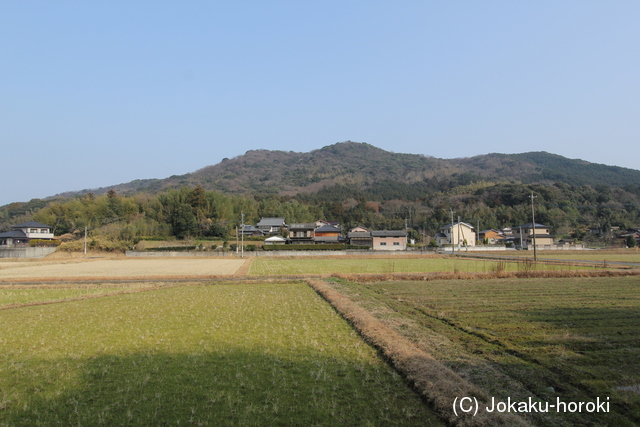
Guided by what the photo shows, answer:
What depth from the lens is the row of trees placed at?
58156 millimetres

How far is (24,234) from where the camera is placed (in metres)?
54.8

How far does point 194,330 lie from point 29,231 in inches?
2457

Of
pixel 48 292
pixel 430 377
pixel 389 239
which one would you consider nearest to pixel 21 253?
pixel 48 292

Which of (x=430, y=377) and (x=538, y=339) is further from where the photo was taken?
(x=538, y=339)

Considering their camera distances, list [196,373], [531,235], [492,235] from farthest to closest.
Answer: [492,235] < [531,235] < [196,373]

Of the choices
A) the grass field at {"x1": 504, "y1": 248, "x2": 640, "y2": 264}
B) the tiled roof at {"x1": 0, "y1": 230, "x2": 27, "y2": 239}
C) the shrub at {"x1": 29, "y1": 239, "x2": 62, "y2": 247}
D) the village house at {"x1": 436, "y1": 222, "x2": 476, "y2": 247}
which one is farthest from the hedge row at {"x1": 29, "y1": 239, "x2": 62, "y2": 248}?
the grass field at {"x1": 504, "y1": 248, "x2": 640, "y2": 264}

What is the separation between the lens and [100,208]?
5931cm

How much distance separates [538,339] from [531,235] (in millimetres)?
64124

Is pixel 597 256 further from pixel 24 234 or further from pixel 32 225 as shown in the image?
pixel 24 234

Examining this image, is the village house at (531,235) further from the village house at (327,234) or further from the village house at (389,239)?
the village house at (327,234)

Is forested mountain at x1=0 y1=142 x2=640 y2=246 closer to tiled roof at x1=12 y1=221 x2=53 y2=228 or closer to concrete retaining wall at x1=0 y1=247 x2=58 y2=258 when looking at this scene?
tiled roof at x1=12 y1=221 x2=53 y2=228

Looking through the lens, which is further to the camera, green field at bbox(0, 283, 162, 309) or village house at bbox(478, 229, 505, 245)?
village house at bbox(478, 229, 505, 245)

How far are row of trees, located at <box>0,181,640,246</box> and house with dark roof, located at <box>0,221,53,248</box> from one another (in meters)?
3.67

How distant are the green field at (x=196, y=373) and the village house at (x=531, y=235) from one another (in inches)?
2417
